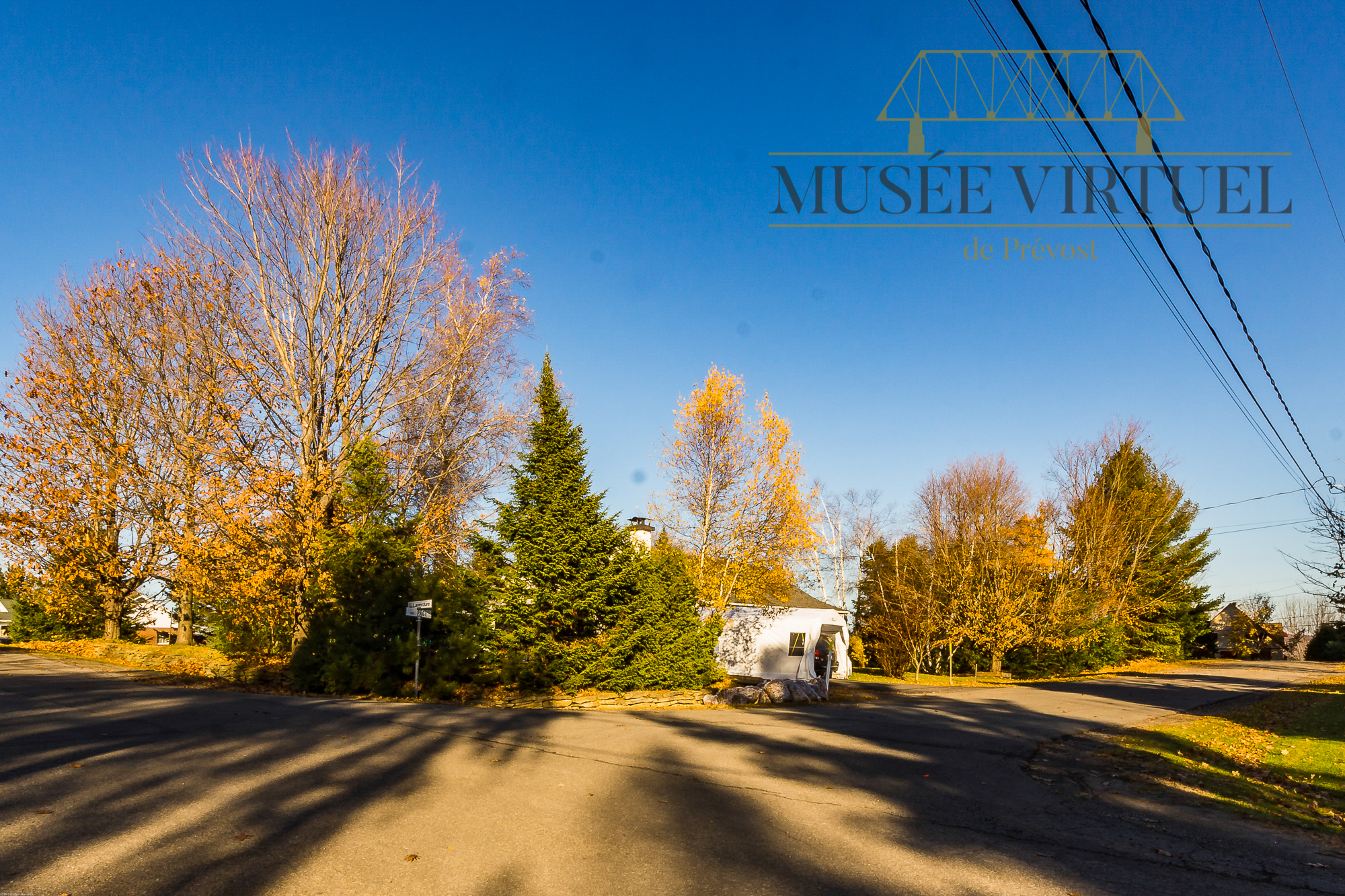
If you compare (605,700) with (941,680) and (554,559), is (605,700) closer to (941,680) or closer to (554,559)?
(554,559)

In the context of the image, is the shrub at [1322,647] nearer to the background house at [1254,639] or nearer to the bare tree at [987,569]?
the background house at [1254,639]

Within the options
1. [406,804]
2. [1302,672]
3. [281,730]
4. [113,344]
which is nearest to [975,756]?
[406,804]

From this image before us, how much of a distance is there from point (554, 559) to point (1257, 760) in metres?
13.7

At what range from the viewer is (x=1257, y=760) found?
1070 cm

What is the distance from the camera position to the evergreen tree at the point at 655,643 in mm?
17891

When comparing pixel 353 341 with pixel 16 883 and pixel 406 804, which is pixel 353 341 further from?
pixel 16 883

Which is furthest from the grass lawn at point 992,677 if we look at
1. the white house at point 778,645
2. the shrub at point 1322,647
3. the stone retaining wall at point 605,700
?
the stone retaining wall at point 605,700

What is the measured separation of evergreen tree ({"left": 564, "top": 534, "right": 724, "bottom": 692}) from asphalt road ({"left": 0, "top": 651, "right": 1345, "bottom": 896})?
6.69 metres

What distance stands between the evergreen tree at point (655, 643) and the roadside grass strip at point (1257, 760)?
32.2 ft

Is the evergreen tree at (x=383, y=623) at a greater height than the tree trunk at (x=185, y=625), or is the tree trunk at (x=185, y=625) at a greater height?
the evergreen tree at (x=383, y=623)

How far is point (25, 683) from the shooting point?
1442cm

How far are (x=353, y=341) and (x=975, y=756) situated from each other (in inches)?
676

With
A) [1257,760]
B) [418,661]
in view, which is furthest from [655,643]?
[1257,760]

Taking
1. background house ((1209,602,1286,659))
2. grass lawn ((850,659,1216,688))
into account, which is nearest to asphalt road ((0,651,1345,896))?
grass lawn ((850,659,1216,688))
